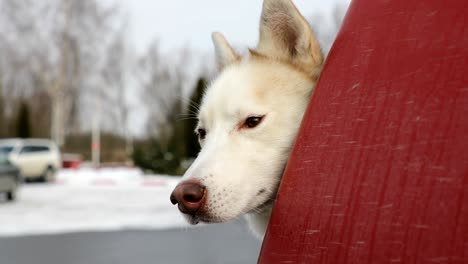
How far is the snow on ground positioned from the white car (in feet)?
11.9

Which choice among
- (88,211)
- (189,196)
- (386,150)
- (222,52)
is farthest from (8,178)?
(386,150)

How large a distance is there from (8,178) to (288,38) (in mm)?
13273

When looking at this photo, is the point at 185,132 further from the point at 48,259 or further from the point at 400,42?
the point at 400,42

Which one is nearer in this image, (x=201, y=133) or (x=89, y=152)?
(x=201, y=133)

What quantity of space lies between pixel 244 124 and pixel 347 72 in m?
0.68

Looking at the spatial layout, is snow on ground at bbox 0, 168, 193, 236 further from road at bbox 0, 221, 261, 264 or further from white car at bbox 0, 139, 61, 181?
white car at bbox 0, 139, 61, 181

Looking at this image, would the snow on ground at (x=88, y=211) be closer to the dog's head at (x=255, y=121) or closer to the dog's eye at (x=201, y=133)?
the dog's eye at (x=201, y=133)

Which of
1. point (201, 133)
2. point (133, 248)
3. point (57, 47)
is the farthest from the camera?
point (57, 47)

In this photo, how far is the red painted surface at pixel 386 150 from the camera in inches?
27.2

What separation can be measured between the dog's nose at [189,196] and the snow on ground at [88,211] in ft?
18.5

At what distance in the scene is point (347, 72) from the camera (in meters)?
0.90

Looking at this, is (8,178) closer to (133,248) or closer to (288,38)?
(133,248)

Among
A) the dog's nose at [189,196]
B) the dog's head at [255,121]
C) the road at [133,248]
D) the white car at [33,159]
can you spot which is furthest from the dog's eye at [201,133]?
the white car at [33,159]

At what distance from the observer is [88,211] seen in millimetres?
11547
